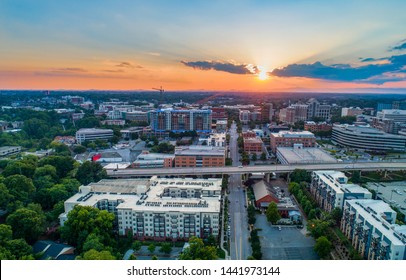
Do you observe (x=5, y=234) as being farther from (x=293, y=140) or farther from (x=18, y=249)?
(x=293, y=140)

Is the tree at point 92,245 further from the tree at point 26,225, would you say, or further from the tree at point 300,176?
the tree at point 300,176

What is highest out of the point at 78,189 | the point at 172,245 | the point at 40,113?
the point at 40,113

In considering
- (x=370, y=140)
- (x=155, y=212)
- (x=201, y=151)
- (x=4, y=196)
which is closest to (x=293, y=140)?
(x=370, y=140)

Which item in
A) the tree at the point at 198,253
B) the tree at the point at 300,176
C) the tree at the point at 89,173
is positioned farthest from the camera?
the tree at the point at 300,176

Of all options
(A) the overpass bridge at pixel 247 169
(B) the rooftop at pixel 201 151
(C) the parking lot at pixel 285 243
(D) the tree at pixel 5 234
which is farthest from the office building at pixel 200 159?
(D) the tree at pixel 5 234
